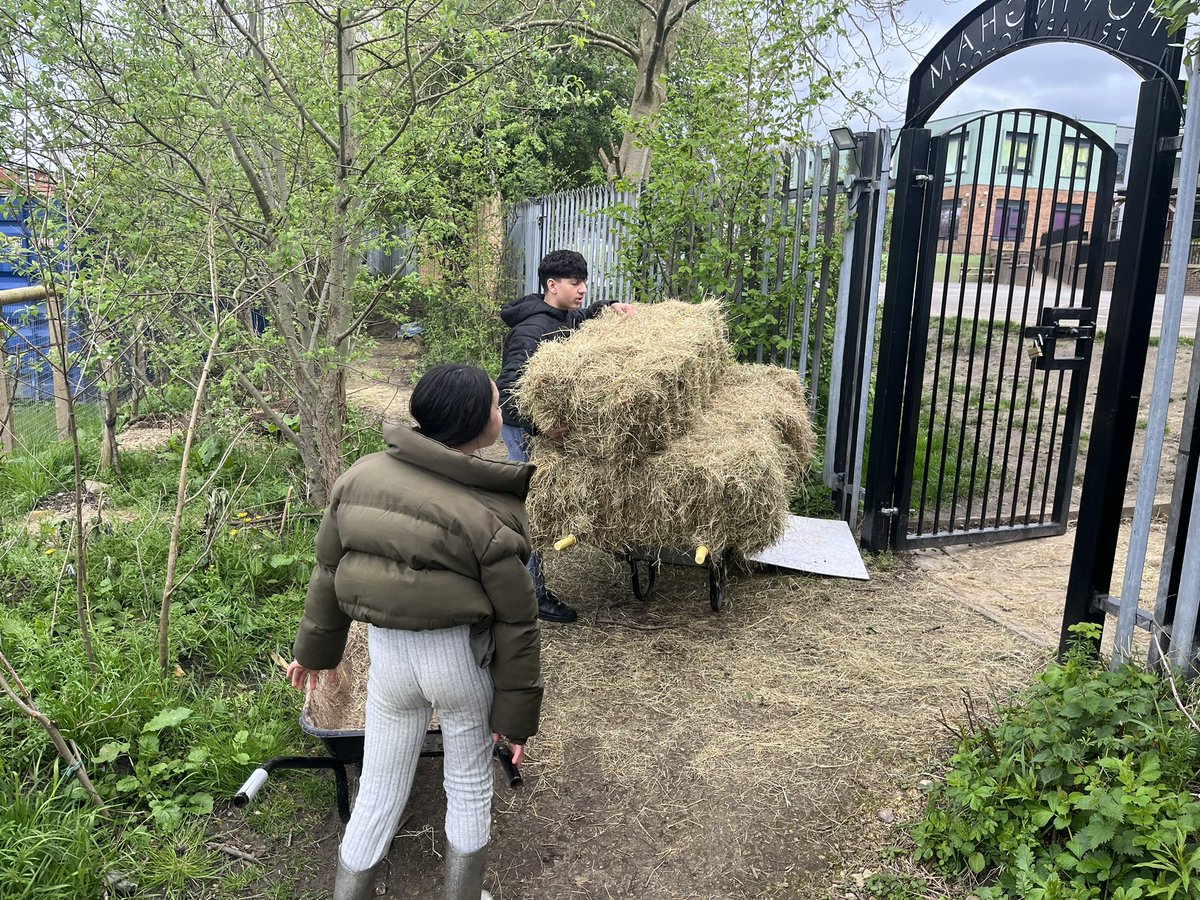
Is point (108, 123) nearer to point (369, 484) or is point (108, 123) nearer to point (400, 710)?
point (369, 484)

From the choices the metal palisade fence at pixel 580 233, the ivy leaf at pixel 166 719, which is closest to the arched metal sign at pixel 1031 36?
the metal palisade fence at pixel 580 233

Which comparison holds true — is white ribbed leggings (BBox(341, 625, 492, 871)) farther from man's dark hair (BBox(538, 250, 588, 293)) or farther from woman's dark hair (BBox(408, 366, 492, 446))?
man's dark hair (BBox(538, 250, 588, 293))

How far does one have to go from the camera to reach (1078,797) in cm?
237

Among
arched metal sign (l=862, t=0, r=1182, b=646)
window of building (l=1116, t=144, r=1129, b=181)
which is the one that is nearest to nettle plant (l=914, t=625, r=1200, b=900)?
arched metal sign (l=862, t=0, r=1182, b=646)

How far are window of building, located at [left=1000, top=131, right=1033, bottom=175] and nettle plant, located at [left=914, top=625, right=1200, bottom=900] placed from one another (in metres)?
3.04

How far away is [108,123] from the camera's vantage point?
164 inches

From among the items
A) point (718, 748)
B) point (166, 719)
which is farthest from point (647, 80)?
point (166, 719)

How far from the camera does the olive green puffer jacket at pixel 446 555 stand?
83.8 inches

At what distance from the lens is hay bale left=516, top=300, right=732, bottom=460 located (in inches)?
148

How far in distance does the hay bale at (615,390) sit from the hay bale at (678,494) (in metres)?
0.10

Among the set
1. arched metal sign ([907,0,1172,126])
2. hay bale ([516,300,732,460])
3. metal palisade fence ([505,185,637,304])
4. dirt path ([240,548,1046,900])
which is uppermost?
arched metal sign ([907,0,1172,126])

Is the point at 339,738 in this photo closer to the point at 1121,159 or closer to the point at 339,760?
the point at 339,760

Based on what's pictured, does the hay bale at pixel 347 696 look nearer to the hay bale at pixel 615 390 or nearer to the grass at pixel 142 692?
the grass at pixel 142 692

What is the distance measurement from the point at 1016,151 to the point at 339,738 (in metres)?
4.76
